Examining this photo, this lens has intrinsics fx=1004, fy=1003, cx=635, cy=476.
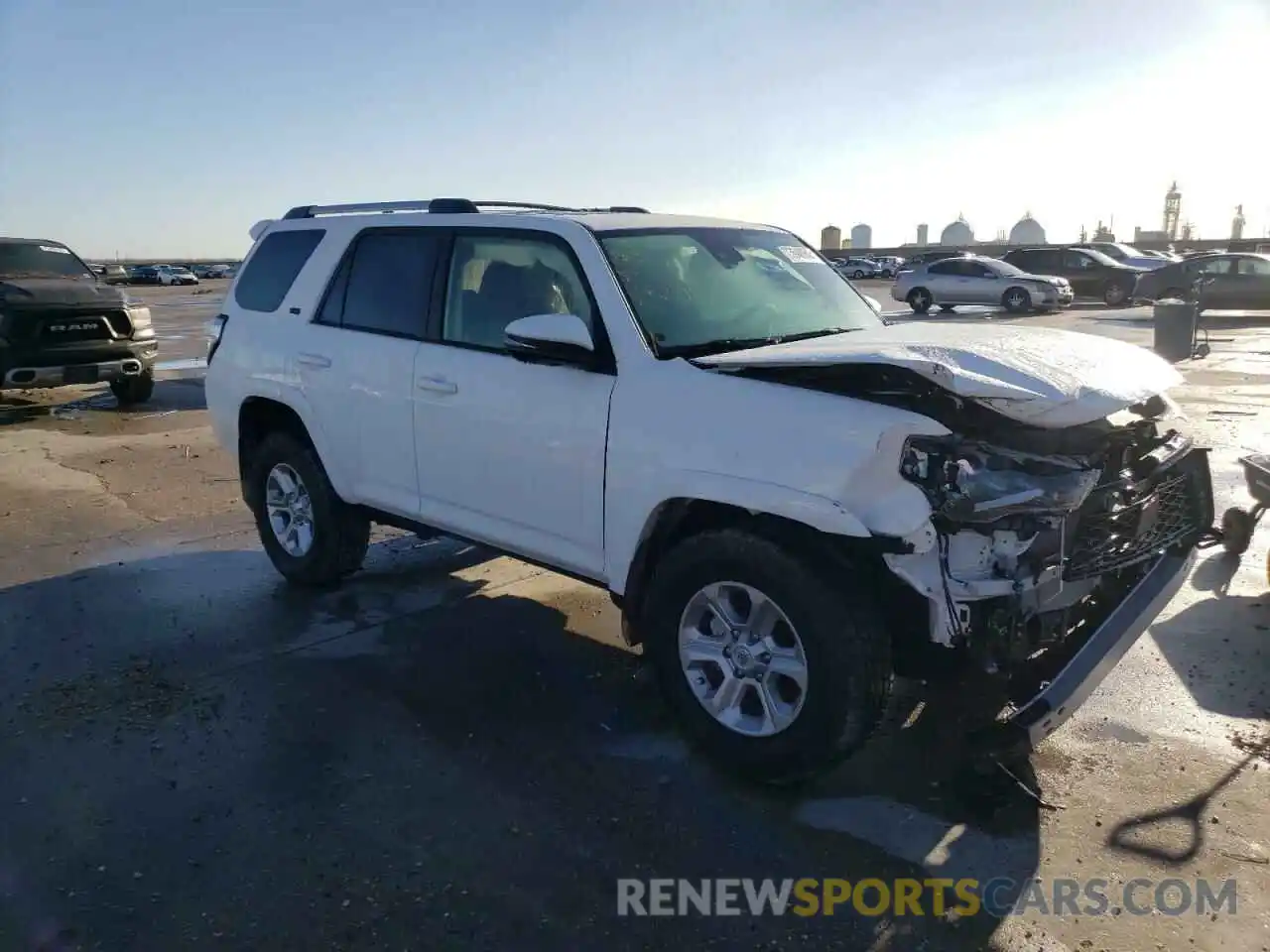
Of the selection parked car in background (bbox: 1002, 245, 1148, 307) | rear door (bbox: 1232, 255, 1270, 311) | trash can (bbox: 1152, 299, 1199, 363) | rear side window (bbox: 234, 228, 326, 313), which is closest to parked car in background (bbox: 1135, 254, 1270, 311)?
rear door (bbox: 1232, 255, 1270, 311)

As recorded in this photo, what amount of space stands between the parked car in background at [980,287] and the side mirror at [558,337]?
24.4m

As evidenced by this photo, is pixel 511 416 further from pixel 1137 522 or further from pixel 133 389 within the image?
pixel 133 389

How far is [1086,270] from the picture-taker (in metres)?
28.9

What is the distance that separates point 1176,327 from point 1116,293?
14.8 m

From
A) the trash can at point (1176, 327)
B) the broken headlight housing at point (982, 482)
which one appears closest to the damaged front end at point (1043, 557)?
the broken headlight housing at point (982, 482)

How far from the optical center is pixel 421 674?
4.55m

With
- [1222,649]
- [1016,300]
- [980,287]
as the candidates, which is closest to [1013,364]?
[1222,649]

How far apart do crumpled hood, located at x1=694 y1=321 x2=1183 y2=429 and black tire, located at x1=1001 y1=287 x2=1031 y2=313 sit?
917 inches

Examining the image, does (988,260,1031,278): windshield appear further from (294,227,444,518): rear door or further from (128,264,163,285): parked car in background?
(128,264,163,285): parked car in background

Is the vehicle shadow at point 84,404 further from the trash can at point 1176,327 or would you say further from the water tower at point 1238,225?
the water tower at point 1238,225

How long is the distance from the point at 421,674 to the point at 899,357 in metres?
2.60

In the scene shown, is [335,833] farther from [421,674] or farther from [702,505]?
[702,505]

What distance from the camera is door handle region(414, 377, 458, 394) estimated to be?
4.46 meters

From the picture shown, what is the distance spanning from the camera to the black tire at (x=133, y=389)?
12367 mm
